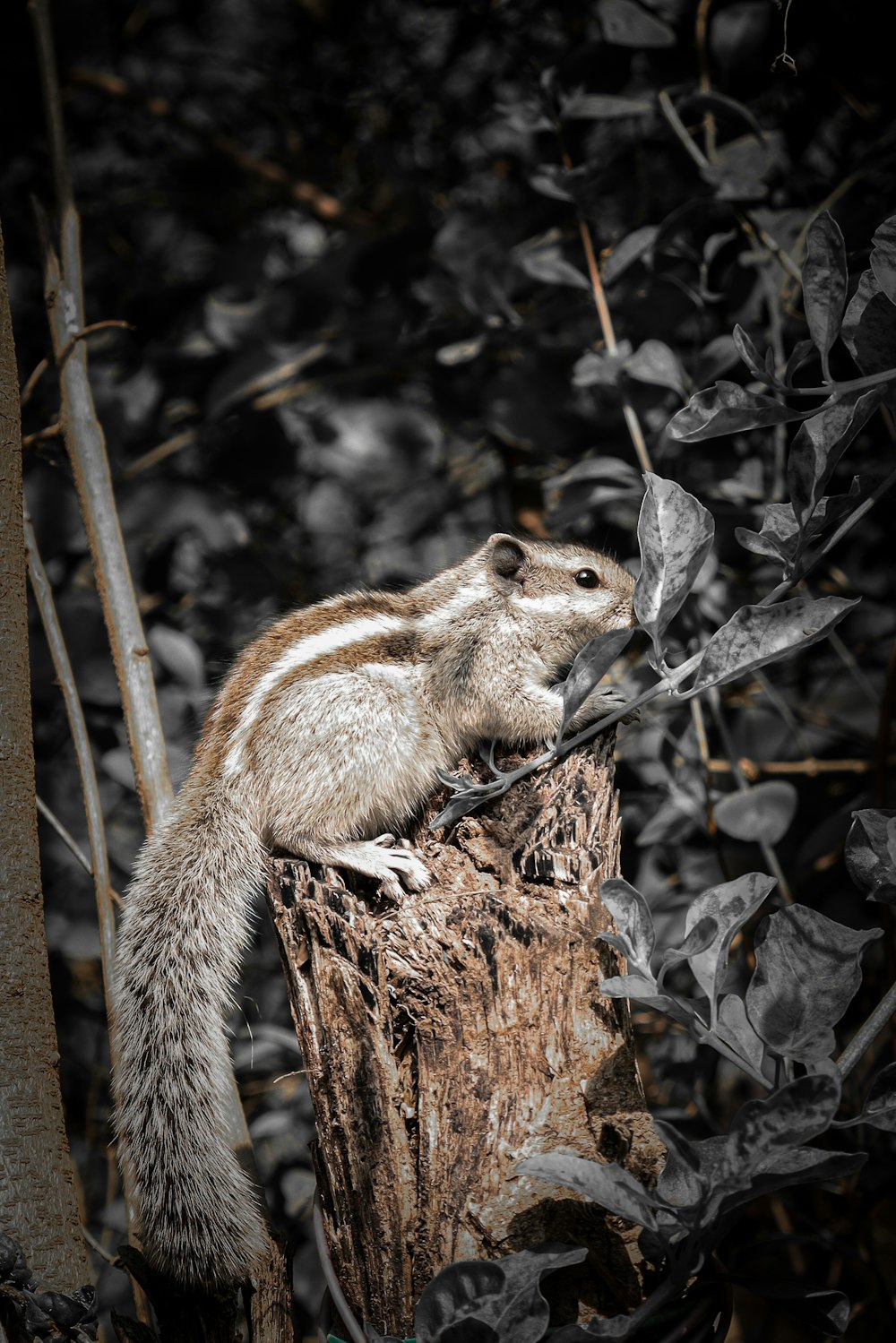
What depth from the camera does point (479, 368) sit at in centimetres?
187

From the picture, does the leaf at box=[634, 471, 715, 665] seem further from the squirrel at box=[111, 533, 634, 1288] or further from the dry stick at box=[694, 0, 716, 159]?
the dry stick at box=[694, 0, 716, 159]

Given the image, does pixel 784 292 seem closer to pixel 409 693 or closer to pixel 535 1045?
pixel 409 693

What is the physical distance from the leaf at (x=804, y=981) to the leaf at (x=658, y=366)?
0.88m

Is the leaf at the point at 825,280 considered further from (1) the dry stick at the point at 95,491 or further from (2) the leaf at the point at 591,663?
(1) the dry stick at the point at 95,491

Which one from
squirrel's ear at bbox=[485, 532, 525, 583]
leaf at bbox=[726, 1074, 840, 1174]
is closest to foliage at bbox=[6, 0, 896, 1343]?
squirrel's ear at bbox=[485, 532, 525, 583]

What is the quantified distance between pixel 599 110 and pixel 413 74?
76cm

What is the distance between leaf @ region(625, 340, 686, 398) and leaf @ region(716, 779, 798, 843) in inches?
22.5

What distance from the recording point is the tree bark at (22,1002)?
83 cm

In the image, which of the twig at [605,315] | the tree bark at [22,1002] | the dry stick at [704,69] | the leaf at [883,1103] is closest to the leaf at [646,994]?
the leaf at [883,1103]

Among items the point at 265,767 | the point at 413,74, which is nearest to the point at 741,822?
the point at 265,767

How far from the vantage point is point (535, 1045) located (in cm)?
82

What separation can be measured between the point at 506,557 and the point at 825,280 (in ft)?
2.36

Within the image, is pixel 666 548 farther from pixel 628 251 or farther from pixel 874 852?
pixel 628 251

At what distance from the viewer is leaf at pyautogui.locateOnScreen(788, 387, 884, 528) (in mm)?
796
